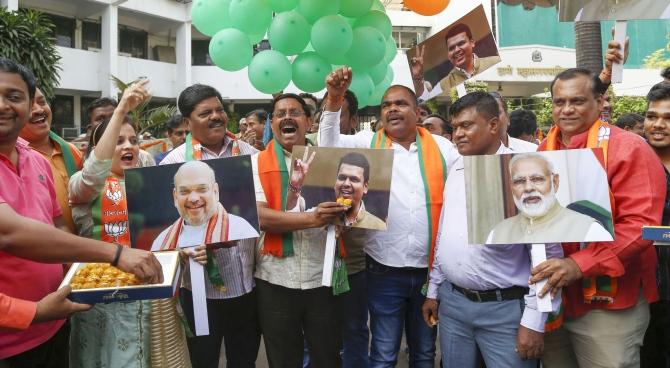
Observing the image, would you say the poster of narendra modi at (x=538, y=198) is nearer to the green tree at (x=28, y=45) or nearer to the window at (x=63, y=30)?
the green tree at (x=28, y=45)

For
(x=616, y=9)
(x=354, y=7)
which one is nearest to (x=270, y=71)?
(x=354, y=7)

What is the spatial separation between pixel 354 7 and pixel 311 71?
0.73m

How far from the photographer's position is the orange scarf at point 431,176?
304cm

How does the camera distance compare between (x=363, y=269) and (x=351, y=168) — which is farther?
(x=363, y=269)

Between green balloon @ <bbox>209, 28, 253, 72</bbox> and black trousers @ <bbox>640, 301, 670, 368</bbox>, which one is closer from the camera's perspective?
black trousers @ <bbox>640, 301, 670, 368</bbox>

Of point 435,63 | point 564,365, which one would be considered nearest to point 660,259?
point 564,365

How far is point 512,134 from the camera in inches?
213

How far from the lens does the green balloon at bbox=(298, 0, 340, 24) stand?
4332 millimetres

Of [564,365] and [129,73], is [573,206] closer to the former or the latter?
[564,365]

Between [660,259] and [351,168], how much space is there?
5.80ft

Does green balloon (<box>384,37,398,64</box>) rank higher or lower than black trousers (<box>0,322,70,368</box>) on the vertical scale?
higher

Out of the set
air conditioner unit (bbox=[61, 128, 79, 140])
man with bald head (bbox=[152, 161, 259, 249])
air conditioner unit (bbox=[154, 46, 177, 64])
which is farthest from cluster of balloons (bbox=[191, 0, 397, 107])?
air conditioner unit (bbox=[154, 46, 177, 64])

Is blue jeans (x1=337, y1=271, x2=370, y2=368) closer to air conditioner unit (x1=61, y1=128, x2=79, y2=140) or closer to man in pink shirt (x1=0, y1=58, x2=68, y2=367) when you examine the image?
man in pink shirt (x1=0, y1=58, x2=68, y2=367)

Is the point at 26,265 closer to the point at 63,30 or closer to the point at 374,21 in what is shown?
the point at 374,21
